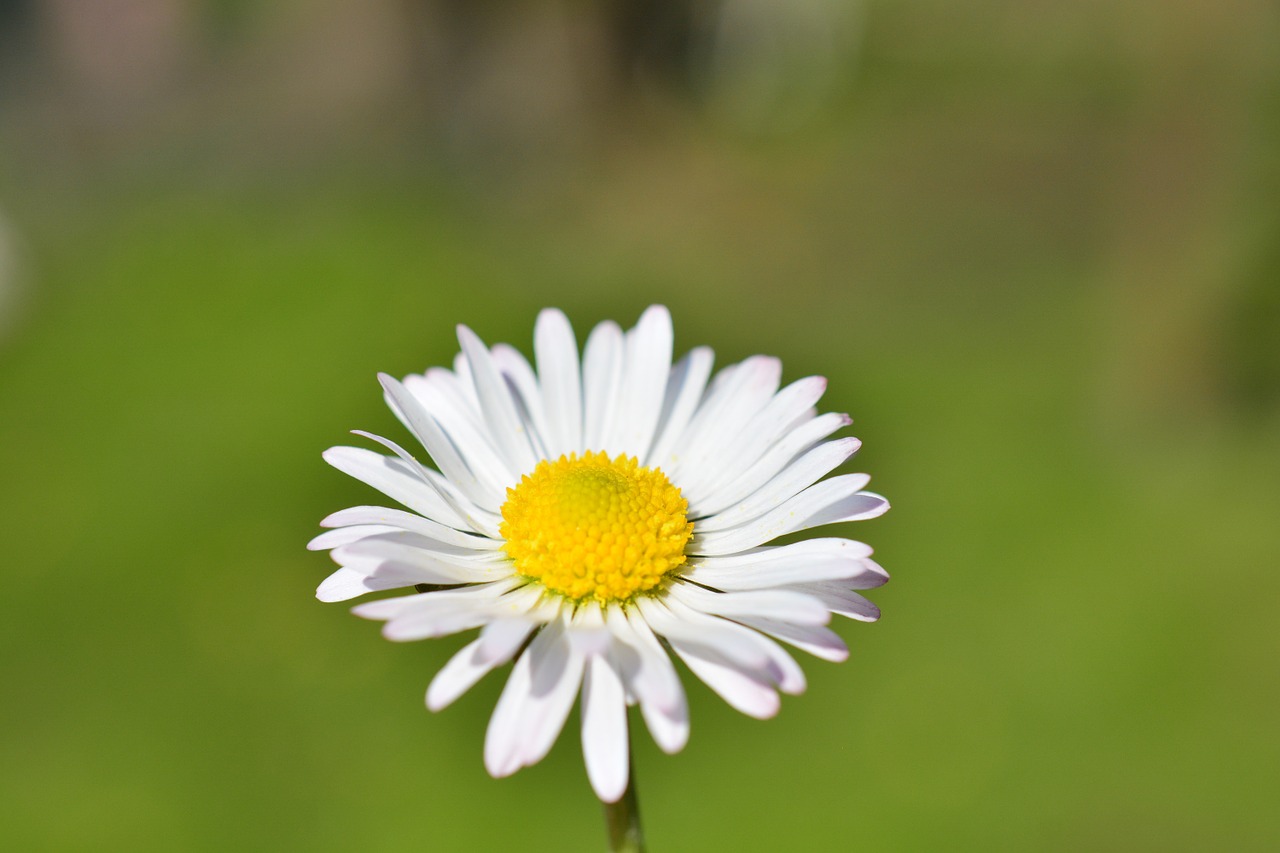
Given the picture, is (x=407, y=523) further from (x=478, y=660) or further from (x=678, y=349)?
(x=678, y=349)

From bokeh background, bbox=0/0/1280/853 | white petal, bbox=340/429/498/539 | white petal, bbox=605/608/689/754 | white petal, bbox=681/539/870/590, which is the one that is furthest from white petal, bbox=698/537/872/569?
bokeh background, bbox=0/0/1280/853

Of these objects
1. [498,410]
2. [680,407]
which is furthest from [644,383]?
[498,410]

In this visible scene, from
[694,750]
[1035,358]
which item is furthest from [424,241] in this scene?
[694,750]

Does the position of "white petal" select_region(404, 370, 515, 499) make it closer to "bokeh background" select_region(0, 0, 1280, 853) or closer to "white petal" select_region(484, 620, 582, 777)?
"white petal" select_region(484, 620, 582, 777)

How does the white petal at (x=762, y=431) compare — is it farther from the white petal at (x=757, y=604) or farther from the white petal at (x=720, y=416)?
the white petal at (x=757, y=604)

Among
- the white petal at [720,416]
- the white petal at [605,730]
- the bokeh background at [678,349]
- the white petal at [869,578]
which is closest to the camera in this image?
the white petal at [605,730]

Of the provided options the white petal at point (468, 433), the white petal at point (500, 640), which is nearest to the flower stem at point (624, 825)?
the white petal at point (500, 640)
